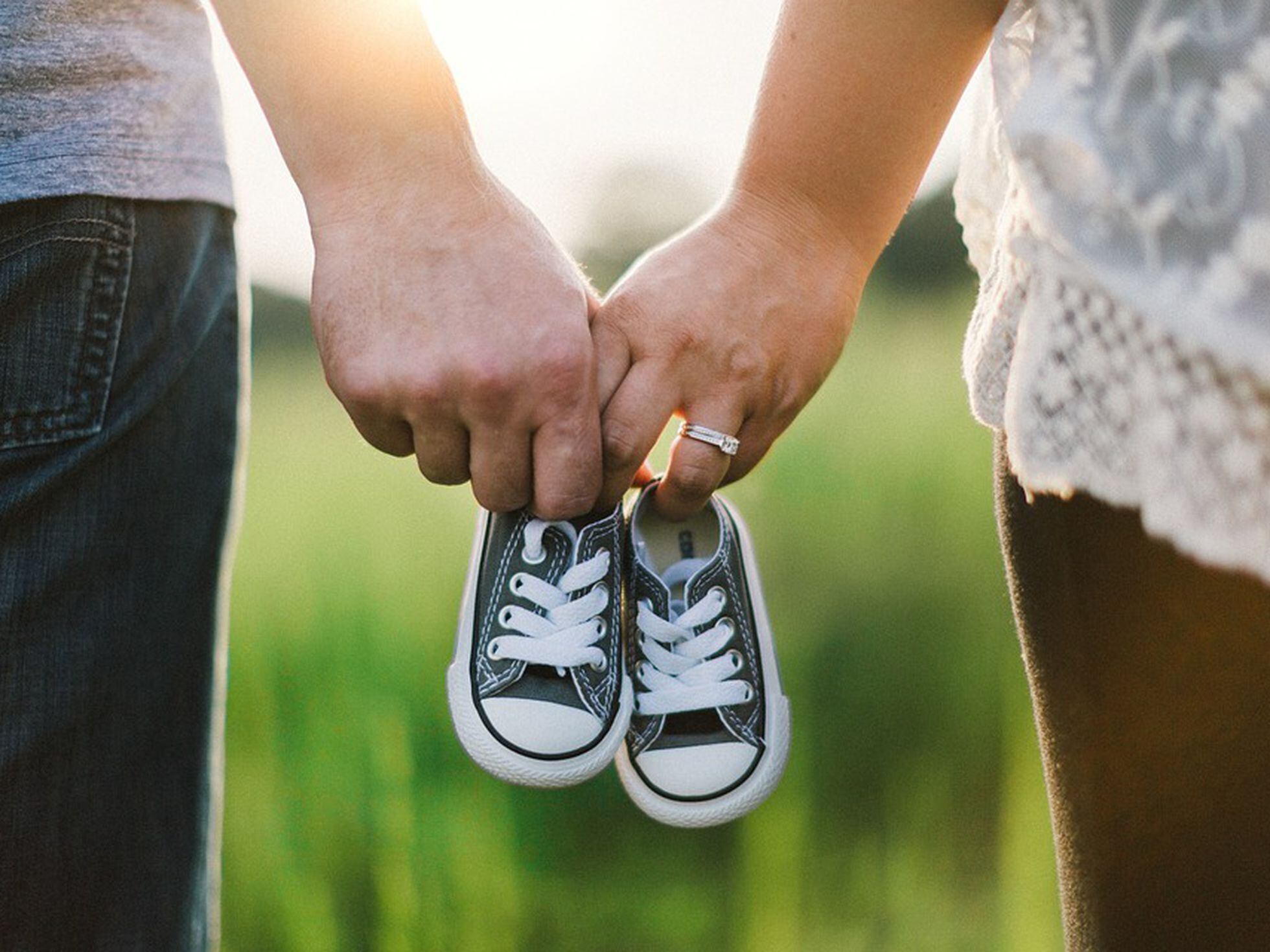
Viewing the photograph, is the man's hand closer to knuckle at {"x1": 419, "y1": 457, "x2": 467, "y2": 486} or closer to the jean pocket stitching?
knuckle at {"x1": 419, "y1": 457, "x2": 467, "y2": 486}

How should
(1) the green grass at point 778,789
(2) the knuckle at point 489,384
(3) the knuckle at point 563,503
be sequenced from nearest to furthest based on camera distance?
(2) the knuckle at point 489,384
(3) the knuckle at point 563,503
(1) the green grass at point 778,789

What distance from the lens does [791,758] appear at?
231 cm

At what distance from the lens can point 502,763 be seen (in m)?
0.98

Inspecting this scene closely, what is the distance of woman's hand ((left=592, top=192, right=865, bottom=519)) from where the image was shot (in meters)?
0.98

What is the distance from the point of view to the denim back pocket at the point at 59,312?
0.96 m

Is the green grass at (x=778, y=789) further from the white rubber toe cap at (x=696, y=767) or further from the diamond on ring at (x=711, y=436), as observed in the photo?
the diamond on ring at (x=711, y=436)

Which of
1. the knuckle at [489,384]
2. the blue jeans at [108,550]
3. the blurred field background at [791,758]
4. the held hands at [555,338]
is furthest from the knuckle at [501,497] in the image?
the blurred field background at [791,758]

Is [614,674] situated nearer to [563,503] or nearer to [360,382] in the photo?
[563,503]

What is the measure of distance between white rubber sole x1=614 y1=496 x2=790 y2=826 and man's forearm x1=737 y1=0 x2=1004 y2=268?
46 centimetres

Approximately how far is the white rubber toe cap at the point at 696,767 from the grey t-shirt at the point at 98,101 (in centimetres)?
72

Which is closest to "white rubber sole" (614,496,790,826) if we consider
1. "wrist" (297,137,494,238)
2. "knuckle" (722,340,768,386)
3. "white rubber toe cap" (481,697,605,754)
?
"white rubber toe cap" (481,697,605,754)

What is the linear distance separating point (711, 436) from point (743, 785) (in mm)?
339

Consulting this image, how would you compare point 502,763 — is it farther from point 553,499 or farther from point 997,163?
point 997,163

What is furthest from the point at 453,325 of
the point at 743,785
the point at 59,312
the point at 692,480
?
the point at 743,785
